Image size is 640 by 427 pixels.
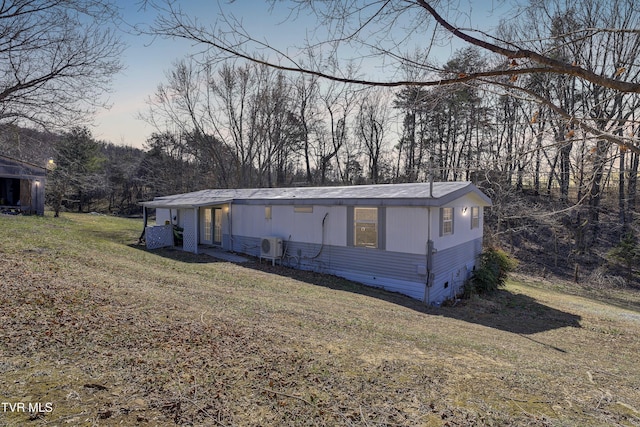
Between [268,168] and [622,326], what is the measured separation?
23.9m

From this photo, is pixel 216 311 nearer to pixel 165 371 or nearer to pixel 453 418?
pixel 165 371

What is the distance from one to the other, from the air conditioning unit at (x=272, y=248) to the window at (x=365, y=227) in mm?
2962

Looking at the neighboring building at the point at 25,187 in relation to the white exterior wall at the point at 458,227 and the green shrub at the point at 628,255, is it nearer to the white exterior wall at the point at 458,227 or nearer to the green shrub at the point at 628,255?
the white exterior wall at the point at 458,227

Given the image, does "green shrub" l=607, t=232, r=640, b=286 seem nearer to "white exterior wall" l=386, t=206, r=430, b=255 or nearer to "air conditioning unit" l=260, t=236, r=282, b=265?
"white exterior wall" l=386, t=206, r=430, b=255

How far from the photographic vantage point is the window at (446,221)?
34.8 ft

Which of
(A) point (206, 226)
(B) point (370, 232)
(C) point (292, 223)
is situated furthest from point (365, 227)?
(A) point (206, 226)

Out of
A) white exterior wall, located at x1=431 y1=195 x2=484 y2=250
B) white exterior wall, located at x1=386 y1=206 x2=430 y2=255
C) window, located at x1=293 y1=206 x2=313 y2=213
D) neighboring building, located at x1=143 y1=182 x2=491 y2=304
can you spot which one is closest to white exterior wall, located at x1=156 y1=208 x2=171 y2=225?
neighboring building, located at x1=143 y1=182 x2=491 y2=304

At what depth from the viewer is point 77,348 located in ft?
11.5

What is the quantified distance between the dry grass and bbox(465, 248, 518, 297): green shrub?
4378mm

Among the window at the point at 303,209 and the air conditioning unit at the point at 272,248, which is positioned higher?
the window at the point at 303,209

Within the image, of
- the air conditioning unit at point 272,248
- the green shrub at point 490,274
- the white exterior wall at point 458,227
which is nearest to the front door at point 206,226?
the air conditioning unit at point 272,248

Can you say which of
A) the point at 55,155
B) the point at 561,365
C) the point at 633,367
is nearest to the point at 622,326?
the point at 633,367

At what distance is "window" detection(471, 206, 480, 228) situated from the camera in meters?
13.8

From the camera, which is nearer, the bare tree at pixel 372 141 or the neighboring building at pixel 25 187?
the neighboring building at pixel 25 187
